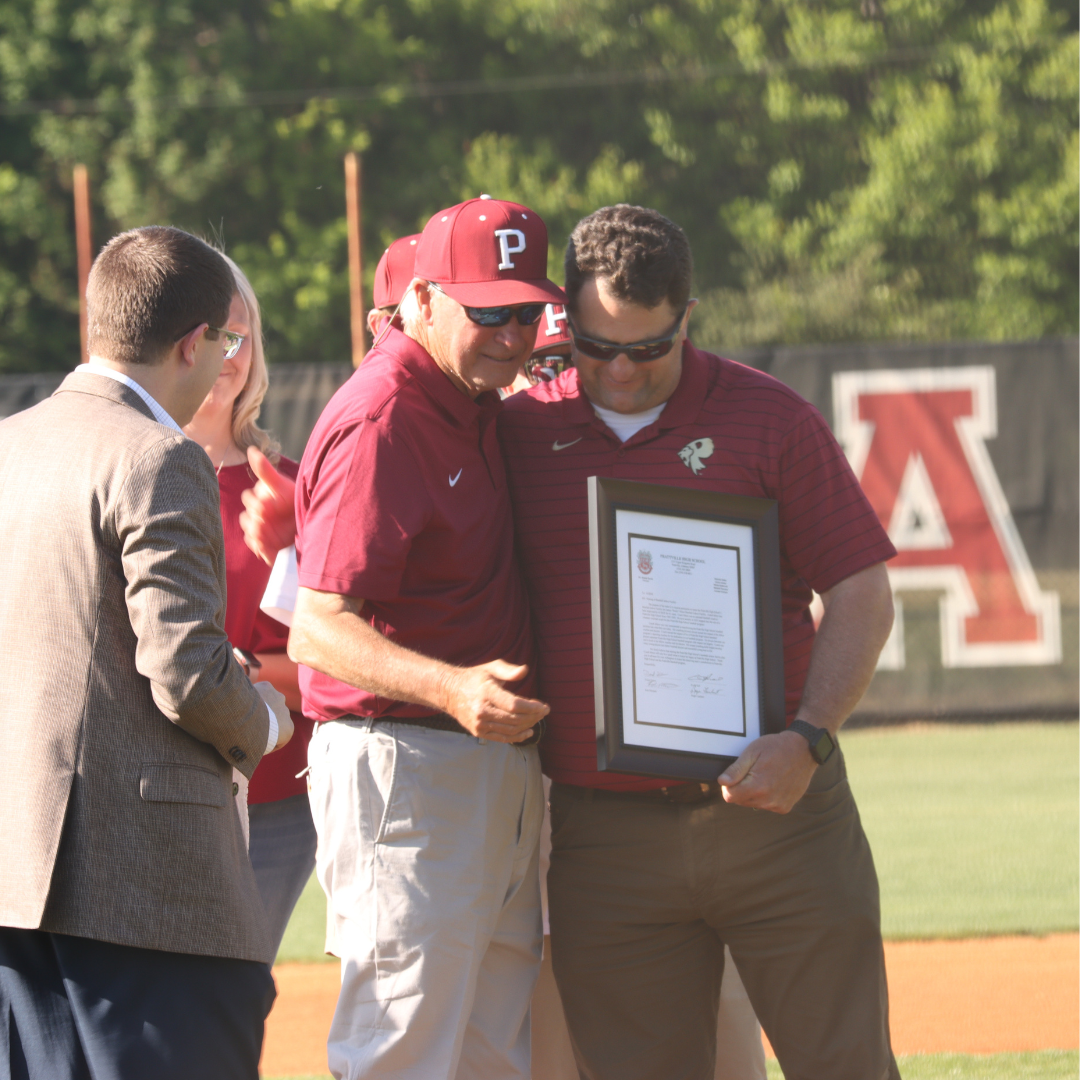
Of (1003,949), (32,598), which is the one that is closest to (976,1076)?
(1003,949)

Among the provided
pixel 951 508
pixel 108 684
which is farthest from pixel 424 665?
pixel 951 508

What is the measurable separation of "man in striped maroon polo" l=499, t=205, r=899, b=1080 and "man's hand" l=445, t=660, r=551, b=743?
512 millimetres

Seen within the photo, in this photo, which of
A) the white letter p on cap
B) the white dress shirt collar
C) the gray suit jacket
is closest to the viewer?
the gray suit jacket

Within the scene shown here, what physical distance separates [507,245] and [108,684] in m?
1.40

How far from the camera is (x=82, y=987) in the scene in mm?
2463

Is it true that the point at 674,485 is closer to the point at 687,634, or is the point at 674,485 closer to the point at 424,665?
Result: the point at 687,634

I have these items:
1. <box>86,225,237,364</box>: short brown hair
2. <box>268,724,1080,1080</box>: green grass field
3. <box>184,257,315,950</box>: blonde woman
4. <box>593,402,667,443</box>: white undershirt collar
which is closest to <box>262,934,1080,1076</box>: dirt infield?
<box>268,724,1080,1080</box>: green grass field

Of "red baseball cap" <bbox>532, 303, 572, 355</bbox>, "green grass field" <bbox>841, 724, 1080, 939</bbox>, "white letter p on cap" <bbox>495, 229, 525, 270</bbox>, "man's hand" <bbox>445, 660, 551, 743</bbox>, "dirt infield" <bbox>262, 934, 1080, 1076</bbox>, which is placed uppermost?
"white letter p on cap" <bbox>495, 229, 525, 270</bbox>

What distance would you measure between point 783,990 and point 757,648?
0.81m

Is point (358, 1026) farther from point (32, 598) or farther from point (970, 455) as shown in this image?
point (970, 455)

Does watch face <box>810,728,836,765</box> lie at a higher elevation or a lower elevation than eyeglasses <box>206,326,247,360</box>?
lower

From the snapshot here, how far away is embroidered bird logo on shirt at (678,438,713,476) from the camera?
132 inches

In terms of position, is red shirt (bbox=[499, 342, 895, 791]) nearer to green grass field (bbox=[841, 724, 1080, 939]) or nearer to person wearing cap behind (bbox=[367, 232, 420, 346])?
person wearing cap behind (bbox=[367, 232, 420, 346])

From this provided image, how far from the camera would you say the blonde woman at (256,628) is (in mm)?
3762
